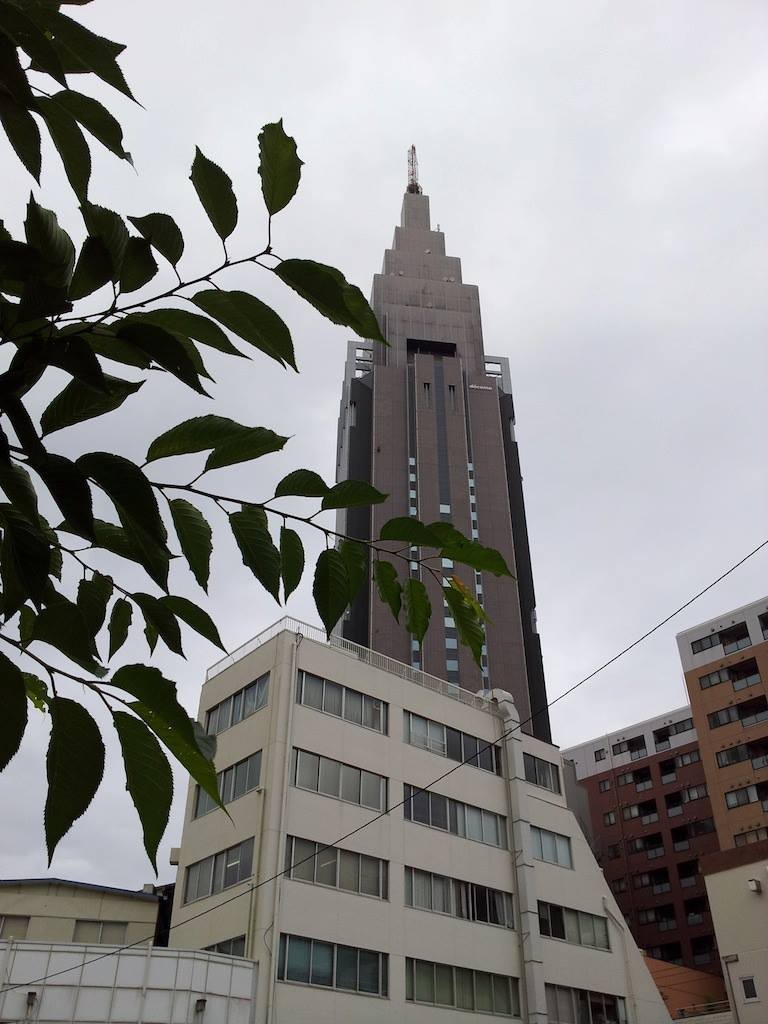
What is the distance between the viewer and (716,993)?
48344mm

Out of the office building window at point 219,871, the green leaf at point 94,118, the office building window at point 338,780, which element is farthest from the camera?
the office building window at point 338,780

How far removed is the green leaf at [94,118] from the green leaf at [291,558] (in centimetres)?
67

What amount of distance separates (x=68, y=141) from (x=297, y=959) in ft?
86.2

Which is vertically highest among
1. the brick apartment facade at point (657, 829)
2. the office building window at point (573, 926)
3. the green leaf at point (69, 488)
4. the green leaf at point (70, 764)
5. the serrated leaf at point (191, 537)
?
the brick apartment facade at point (657, 829)

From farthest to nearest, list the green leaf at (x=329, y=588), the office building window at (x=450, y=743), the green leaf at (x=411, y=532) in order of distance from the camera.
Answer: the office building window at (x=450, y=743)
the green leaf at (x=329, y=588)
the green leaf at (x=411, y=532)

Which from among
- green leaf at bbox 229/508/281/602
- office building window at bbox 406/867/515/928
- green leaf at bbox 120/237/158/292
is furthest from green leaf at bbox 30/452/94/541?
office building window at bbox 406/867/515/928

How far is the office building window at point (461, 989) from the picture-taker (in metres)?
26.7

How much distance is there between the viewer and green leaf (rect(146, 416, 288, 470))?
4.56 feet

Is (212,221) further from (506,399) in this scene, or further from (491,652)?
(506,399)

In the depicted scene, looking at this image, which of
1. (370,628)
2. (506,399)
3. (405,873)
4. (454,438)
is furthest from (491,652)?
(405,873)

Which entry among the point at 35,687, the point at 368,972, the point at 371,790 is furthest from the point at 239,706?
the point at 35,687

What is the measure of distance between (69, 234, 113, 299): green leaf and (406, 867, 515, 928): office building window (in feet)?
96.8

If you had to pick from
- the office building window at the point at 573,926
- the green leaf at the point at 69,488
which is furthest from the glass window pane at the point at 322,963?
the green leaf at the point at 69,488

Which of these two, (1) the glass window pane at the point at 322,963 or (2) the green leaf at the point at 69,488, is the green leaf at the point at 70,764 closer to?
(2) the green leaf at the point at 69,488
